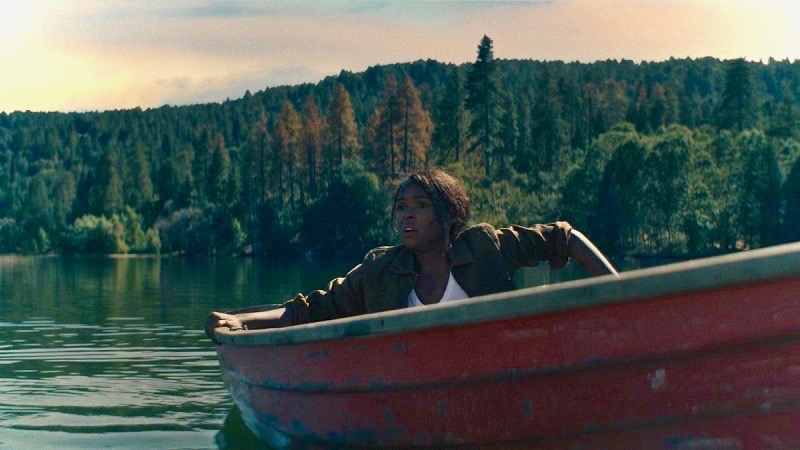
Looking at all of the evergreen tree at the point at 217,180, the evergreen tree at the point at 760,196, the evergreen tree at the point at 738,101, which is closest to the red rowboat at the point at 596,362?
the evergreen tree at the point at 760,196

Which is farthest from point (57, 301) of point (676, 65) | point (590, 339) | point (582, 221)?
point (676, 65)

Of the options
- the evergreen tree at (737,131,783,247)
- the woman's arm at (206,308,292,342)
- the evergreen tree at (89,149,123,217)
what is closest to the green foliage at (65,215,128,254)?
the evergreen tree at (89,149,123,217)

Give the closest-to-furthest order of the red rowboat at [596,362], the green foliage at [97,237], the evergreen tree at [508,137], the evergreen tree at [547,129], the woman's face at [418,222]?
the red rowboat at [596,362] → the woman's face at [418,222] → the evergreen tree at [508,137] → the evergreen tree at [547,129] → the green foliage at [97,237]

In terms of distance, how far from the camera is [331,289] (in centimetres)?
739

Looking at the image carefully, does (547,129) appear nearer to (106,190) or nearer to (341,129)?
(341,129)

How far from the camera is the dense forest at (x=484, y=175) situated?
7344 cm

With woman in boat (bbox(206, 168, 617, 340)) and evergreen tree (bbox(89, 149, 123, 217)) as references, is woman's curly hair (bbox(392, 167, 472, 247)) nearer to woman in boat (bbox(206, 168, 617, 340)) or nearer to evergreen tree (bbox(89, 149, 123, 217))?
woman in boat (bbox(206, 168, 617, 340))

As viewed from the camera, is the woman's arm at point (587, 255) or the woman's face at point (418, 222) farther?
the woman's face at point (418, 222)

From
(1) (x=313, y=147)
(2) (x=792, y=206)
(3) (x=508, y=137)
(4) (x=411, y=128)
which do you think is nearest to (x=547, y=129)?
(3) (x=508, y=137)

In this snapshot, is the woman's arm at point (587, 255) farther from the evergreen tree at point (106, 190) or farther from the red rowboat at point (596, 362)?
the evergreen tree at point (106, 190)

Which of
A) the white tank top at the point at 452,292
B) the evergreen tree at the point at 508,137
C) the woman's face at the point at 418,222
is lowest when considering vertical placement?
the white tank top at the point at 452,292

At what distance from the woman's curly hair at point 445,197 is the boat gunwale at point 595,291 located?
1268 mm

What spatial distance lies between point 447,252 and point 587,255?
0.79 metres

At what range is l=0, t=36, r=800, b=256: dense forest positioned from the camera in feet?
241
